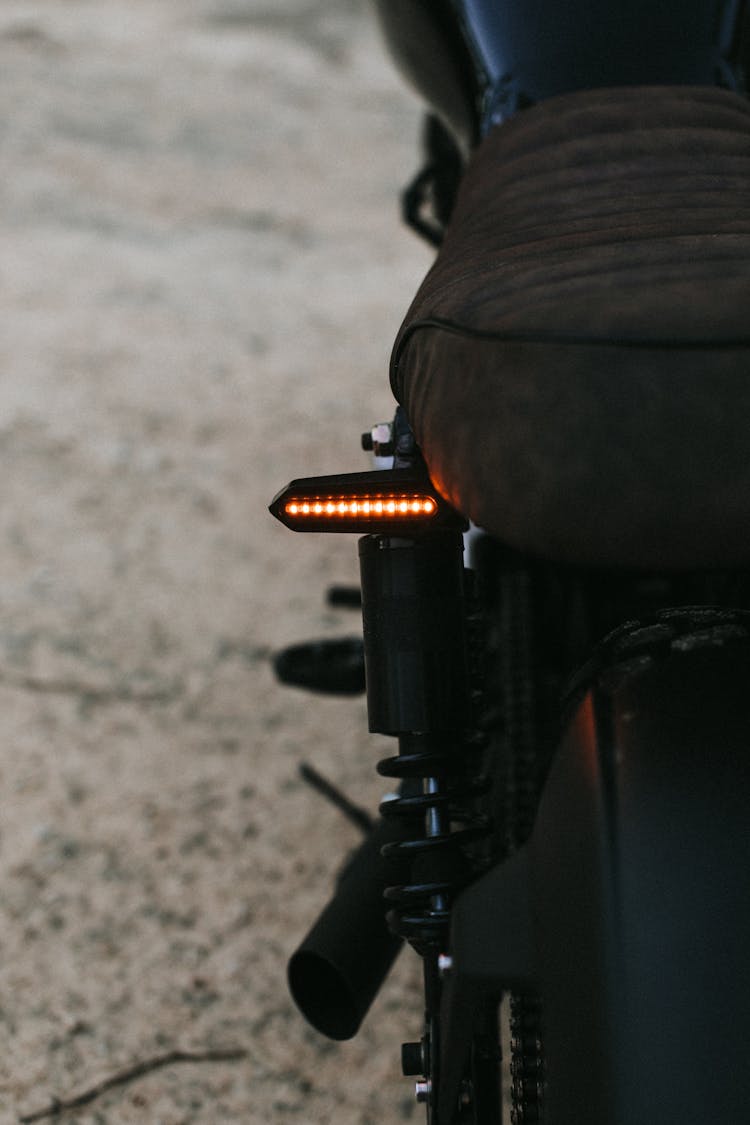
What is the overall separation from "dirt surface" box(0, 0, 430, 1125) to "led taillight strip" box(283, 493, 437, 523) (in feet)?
3.20

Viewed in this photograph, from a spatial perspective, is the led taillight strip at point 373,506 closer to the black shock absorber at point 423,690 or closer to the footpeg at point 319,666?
the black shock absorber at point 423,690

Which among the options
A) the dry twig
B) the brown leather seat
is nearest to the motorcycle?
the brown leather seat

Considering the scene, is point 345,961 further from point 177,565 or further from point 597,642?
point 177,565

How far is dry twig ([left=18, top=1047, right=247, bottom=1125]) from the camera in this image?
4.41 feet

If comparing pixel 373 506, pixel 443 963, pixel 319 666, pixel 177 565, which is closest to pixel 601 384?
pixel 373 506

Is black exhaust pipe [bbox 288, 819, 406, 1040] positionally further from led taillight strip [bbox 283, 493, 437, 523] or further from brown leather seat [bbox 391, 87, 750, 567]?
brown leather seat [bbox 391, 87, 750, 567]

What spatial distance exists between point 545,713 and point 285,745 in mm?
722

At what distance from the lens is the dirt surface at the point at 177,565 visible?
4.89 feet

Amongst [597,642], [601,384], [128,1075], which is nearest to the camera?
[601,384]

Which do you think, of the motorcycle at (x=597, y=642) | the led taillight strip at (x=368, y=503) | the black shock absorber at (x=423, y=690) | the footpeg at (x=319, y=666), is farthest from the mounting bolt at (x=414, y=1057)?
the footpeg at (x=319, y=666)

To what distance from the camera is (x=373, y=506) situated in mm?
824

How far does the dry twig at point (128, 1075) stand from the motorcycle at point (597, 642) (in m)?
0.53

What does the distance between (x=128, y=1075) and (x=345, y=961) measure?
25.1 inches

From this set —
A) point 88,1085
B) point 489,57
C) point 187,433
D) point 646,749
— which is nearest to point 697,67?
point 489,57
